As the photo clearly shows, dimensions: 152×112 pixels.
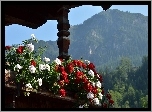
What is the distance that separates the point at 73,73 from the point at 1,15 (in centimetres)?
224

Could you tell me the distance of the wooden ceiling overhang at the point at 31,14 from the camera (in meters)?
9.20

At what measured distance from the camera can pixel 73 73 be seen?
26.9 ft

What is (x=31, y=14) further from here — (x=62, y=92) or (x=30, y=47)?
(x=62, y=92)

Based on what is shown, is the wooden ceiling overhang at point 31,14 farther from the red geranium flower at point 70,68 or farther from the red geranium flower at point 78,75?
the red geranium flower at point 78,75

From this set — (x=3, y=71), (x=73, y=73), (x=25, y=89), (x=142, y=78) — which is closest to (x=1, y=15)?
(x=3, y=71)

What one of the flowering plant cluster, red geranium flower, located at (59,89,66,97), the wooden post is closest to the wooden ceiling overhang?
the wooden post

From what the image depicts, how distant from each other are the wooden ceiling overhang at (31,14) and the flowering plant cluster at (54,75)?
1.14 m

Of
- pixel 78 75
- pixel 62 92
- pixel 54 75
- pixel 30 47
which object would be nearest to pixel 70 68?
pixel 78 75

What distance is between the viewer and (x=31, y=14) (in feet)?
32.5

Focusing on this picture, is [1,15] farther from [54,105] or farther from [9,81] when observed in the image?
[54,105]

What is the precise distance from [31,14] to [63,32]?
1.09 m

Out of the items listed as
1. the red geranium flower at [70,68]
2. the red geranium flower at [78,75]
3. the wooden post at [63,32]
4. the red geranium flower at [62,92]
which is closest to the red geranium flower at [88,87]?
the red geranium flower at [78,75]

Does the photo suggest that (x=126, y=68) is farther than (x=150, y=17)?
Yes

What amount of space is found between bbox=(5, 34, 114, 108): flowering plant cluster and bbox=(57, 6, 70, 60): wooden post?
2.21 ft
